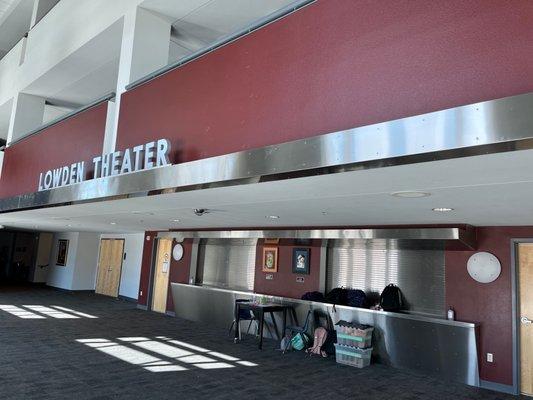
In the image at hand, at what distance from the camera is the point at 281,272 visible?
830 cm

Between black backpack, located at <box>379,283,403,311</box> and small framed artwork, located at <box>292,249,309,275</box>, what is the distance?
1617mm

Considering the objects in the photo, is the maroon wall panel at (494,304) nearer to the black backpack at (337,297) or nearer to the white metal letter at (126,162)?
the black backpack at (337,297)

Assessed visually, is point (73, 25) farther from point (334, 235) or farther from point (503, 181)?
point (503, 181)

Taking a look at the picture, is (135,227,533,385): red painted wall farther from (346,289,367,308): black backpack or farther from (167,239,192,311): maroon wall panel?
(167,239,192,311): maroon wall panel

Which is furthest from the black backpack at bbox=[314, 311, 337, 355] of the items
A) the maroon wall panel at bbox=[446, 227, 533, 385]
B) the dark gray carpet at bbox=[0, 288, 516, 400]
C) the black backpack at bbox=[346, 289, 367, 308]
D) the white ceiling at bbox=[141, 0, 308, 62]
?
the white ceiling at bbox=[141, 0, 308, 62]

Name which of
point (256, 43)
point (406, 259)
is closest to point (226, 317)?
point (406, 259)

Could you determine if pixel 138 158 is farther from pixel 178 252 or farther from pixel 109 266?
pixel 109 266

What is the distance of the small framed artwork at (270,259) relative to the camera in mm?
8422

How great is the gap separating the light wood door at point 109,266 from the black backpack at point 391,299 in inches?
374

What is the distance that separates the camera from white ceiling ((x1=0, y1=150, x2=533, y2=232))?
2506 millimetres

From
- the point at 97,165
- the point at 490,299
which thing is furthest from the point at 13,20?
the point at 490,299

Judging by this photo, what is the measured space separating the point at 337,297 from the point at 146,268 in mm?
6402

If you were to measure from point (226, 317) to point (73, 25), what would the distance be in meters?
6.28

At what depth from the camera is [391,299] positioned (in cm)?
647
